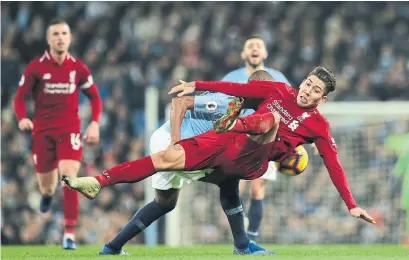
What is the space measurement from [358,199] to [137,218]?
5652mm

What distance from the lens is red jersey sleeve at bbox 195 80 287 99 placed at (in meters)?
8.50

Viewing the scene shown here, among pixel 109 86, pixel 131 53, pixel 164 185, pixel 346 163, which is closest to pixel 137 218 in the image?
pixel 164 185

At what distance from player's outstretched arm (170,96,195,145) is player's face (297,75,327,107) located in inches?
35.6

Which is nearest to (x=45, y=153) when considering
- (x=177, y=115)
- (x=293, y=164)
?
(x=177, y=115)

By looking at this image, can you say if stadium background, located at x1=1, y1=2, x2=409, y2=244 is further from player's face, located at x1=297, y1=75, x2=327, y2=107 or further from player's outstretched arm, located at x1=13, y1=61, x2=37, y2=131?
player's face, located at x1=297, y1=75, x2=327, y2=107

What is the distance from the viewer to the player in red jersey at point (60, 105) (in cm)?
1081

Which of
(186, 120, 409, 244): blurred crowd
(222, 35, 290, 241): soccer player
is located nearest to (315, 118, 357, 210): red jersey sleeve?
(222, 35, 290, 241): soccer player

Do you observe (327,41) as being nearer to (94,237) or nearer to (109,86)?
(109,86)

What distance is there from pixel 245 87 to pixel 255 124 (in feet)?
1.98

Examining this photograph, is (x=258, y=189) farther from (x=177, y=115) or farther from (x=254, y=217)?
(x=177, y=115)

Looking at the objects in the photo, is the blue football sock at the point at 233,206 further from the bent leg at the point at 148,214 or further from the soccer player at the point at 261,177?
the soccer player at the point at 261,177

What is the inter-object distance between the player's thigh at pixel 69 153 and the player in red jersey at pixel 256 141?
2.48 metres

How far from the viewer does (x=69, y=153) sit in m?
10.8

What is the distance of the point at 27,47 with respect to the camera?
18047 mm
